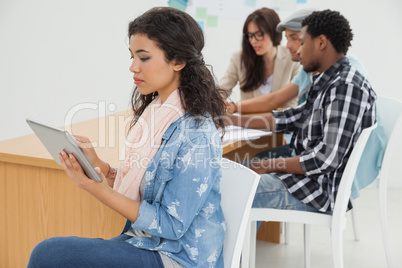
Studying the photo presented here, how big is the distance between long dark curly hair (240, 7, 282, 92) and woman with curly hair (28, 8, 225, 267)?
5.39 feet

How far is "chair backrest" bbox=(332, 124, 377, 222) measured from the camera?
1840mm

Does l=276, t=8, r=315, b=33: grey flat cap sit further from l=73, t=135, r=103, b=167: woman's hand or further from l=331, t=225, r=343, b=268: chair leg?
l=73, t=135, r=103, b=167: woman's hand

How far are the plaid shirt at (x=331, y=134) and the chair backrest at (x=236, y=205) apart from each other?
62 cm

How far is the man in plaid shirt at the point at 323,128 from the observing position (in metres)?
1.90

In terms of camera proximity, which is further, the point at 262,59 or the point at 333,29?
the point at 262,59

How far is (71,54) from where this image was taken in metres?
3.85

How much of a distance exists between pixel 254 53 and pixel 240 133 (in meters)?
0.93

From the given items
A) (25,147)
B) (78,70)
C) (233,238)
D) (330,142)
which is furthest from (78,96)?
(233,238)

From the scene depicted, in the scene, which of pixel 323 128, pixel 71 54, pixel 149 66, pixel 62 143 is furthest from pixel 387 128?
pixel 71 54

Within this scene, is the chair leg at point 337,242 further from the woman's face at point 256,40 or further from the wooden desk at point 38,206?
the woman's face at point 256,40

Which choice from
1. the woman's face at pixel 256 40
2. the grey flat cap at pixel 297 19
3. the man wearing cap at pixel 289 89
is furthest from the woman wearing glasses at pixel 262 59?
the grey flat cap at pixel 297 19

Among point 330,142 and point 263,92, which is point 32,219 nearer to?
point 330,142

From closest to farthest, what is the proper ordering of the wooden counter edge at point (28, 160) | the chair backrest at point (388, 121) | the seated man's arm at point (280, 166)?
the wooden counter edge at point (28, 160) < the seated man's arm at point (280, 166) < the chair backrest at point (388, 121)

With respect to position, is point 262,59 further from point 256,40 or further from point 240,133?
point 240,133
